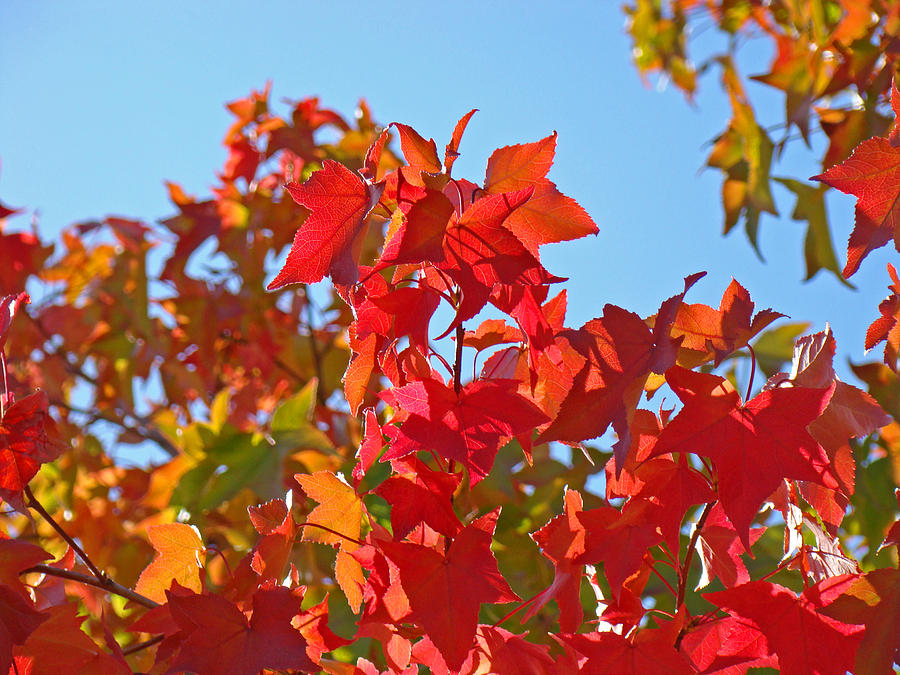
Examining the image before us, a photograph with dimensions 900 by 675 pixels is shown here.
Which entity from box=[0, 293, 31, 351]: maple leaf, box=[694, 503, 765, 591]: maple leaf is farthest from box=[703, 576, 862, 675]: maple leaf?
box=[0, 293, 31, 351]: maple leaf

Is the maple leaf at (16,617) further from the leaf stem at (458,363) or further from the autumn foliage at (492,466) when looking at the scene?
the leaf stem at (458,363)

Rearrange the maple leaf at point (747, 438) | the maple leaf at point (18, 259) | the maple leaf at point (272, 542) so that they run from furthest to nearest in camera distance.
A: the maple leaf at point (18, 259), the maple leaf at point (272, 542), the maple leaf at point (747, 438)

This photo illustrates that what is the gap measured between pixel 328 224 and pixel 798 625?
42cm

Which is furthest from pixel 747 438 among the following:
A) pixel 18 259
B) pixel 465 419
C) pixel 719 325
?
pixel 18 259

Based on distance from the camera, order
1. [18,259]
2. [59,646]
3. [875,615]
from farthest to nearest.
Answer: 1. [18,259]
2. [59,646]
3. [875,615]

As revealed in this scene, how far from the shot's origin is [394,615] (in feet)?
2.03

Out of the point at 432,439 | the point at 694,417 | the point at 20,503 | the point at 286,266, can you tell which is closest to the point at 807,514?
the point at 694,417

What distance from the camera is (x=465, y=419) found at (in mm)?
567

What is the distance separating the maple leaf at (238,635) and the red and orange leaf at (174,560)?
4.7 inches

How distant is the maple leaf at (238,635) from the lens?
0.58m

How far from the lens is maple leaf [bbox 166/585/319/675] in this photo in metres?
0.58

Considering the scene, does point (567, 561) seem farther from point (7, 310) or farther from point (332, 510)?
point (7, 310)

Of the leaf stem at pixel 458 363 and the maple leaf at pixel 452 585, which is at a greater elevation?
the leaf stem at pixel 458 363

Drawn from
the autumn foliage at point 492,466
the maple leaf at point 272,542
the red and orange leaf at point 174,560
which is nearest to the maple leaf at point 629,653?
the autumn foliage at point 492,466
